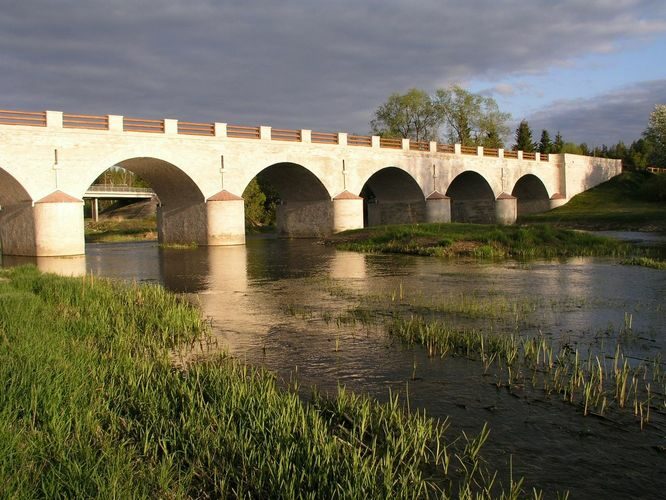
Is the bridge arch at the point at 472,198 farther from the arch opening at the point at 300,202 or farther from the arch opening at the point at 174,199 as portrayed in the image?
the arch opening at the point at 174,199

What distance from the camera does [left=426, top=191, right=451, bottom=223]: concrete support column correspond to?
177ft

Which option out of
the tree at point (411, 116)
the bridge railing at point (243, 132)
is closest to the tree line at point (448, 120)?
the tree at point (411, 116)

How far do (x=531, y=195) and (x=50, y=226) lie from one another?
186 feet

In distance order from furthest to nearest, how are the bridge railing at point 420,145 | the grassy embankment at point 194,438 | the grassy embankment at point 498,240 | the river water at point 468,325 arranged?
the bridge railing at point 420,145, the grassy embankment at point 498,240, the river water at point 468,325, the grassy embankment at point 194,438

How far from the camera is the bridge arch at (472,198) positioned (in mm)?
62469

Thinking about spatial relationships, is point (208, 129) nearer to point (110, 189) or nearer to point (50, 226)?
point (50, 226)

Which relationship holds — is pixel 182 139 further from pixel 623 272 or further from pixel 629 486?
pixel 629 486

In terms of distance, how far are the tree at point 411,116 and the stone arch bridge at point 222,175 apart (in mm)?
15943

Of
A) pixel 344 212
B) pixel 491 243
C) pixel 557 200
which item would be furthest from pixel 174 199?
pixel 557 200

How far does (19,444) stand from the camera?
457cm

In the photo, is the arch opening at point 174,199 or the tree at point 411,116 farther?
the tree at point 411,116

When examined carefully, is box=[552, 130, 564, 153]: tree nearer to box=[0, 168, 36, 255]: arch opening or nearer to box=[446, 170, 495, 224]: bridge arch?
box=[446, 170, 495, 224]: bridge arch

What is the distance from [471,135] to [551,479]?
7958 cm

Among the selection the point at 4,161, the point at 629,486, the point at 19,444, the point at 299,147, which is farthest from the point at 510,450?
the point at 299,147
